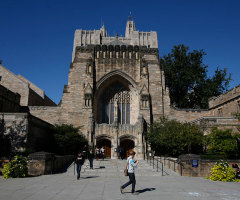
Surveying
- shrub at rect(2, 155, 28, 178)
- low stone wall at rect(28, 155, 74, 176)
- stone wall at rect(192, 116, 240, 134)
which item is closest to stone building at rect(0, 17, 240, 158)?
stone wall at rect(192, 116, 240, 134)

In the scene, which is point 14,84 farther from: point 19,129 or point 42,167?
point 42,167

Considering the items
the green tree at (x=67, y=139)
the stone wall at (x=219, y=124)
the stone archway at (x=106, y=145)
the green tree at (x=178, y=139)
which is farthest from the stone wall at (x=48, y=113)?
the stone wall at (x=219, y=124)

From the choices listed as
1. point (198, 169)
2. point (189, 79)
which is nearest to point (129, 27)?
point (189, 79)

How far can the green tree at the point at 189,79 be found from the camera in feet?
127

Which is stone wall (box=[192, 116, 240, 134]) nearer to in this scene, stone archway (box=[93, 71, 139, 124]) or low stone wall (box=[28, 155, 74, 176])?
stone archway (box=[93, 71, 139, 124])

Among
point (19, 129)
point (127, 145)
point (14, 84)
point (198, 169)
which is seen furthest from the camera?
point (14, 84)

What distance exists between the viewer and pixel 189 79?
128 feet

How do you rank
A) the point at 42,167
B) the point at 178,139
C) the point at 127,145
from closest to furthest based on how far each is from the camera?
the point at 42,167
the point at 178,139
the point at 127,145

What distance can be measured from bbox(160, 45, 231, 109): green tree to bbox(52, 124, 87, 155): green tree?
20653 mm

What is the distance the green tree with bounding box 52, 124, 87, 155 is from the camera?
24469 mm

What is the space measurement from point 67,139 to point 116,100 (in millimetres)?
9515

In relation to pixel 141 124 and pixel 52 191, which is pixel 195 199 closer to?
pixel 52 191

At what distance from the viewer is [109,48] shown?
105 ft

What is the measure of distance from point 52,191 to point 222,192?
6364 mm
